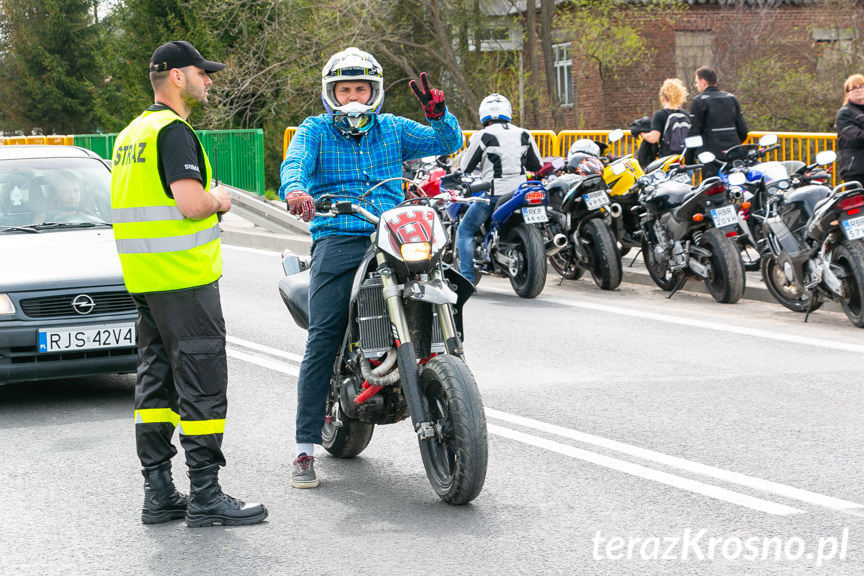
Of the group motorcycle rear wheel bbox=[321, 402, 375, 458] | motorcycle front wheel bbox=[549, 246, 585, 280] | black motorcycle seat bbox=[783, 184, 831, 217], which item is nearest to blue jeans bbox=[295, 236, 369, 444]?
motorcycle rear wheel bbox=[321, 402, 375, 458]

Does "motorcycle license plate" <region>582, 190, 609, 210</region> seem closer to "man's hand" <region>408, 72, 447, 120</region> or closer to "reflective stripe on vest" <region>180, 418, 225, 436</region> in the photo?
"man's hand" <region>408, 72, 447, 120</region>

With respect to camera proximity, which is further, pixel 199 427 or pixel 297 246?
pixel 297 246

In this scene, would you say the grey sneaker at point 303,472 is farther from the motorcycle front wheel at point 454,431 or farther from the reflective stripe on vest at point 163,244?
the reflective stripe on vest at point 163,244

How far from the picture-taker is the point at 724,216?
11.6m

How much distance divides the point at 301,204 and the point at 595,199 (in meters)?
7.66

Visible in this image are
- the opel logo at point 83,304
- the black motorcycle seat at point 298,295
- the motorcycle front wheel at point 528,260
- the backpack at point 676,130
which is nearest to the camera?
the black motorcycle seat at point 298,295

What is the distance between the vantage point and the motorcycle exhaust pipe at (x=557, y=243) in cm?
1300

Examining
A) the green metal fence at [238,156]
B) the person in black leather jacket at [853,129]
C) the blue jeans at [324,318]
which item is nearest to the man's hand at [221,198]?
the blue jeans at [324,318]

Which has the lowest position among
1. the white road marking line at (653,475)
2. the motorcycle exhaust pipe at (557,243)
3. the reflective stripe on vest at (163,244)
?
the white road marking line at (653,475)

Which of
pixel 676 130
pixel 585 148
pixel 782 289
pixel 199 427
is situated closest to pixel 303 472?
pixel 199 427

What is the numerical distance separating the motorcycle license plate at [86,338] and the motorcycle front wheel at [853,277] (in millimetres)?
5489

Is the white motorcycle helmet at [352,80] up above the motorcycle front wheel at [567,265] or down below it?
above

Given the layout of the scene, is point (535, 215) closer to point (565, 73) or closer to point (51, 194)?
point (51, 194)

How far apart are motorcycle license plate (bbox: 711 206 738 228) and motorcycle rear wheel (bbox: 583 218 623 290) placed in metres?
1.44
